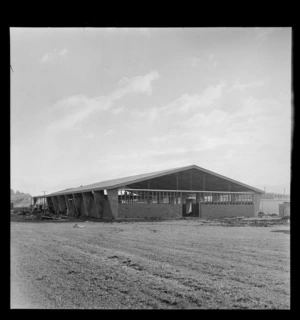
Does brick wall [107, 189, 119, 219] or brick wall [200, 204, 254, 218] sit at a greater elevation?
brick wall [107, 189, 119, 219]

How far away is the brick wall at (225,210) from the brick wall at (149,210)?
10.0ft

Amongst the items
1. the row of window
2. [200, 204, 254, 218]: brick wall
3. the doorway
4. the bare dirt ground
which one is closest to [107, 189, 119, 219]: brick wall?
the row of window

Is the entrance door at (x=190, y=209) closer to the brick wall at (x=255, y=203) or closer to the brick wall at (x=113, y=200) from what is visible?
the brick wall at (x=255, y=203)

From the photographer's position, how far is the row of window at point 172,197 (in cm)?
3077

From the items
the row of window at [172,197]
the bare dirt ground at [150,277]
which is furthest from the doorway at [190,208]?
the bare dirt ground at [150,277]

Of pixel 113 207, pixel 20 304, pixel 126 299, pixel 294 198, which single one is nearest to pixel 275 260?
pixel 126 299

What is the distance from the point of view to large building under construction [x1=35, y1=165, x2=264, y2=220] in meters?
30.4

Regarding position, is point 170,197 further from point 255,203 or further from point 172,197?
point 255,203

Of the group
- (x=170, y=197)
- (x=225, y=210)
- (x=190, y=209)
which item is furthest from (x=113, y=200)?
(x=225, y=210)

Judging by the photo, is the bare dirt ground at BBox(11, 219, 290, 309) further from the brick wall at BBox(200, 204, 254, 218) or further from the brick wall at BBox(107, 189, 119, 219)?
the brick wall at BBox(200, 204, 254, 218)
